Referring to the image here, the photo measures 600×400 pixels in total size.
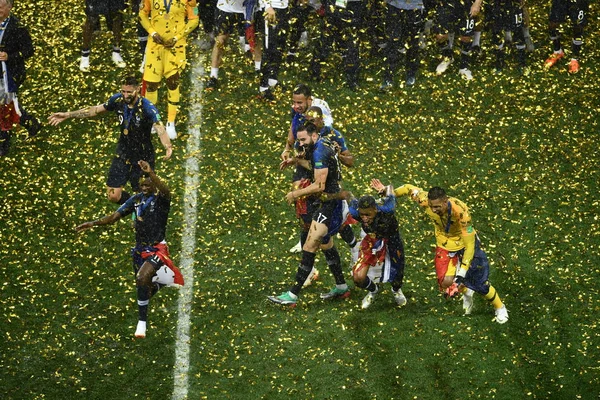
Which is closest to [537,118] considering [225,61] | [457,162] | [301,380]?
[457,162]

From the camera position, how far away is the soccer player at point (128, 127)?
14.6 m

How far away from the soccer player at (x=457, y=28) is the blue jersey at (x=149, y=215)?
272 inches

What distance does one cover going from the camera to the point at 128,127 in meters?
14.9

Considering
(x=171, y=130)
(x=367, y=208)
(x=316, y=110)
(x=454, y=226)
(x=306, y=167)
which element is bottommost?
(x=171, y=130)

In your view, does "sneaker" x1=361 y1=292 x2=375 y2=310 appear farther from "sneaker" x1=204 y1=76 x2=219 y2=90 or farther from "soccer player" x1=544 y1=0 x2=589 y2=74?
"soccer player" x1=544 y1=0 x2=589 y2=74

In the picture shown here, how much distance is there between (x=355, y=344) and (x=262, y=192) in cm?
338

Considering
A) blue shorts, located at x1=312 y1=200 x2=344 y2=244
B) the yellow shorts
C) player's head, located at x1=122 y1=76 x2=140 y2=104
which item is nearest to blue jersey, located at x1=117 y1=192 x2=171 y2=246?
player's head, located at x1=122 y1=76 x2=140 y2=104

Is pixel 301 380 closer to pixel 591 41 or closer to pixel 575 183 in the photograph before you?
pixel 575 183

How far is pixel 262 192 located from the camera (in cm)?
1659

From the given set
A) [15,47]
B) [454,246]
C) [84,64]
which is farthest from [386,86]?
[15,47]

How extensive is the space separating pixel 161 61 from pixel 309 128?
397 centimetres

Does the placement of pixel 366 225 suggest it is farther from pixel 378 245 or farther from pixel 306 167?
pixel 306 167

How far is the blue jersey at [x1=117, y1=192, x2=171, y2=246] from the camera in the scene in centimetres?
1348

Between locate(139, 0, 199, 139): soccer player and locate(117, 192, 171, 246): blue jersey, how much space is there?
12.7 feet
